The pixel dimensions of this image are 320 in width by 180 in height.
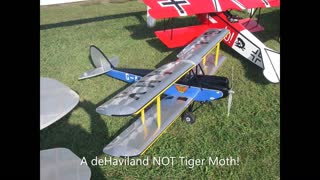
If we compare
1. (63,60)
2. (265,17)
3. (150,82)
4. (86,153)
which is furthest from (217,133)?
(265,17)

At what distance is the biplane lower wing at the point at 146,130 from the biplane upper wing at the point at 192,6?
116 inches

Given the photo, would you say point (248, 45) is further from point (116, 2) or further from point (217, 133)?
point (116, 2)

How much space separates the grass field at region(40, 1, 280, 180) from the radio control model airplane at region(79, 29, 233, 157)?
493 millimetres

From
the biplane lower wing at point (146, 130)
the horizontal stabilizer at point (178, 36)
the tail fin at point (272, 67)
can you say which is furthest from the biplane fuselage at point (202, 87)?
the horizontal stabilizer at point (178, 36)

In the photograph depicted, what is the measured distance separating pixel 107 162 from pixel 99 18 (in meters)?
9.31

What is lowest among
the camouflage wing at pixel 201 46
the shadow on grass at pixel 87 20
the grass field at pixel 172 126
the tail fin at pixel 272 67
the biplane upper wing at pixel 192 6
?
the grass field at pixel 172 126

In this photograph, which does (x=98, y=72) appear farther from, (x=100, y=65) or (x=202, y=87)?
(x=202, y=87)

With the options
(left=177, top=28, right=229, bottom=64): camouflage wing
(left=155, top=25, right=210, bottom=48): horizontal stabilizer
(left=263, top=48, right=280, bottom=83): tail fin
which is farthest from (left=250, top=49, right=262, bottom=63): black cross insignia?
(left=155, top=25, right=210, bottom=48): horizontal stabilizer

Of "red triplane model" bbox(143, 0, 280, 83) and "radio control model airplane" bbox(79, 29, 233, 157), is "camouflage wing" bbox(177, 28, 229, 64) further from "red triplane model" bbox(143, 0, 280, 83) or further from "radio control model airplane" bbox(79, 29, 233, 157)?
"red triplane model" bbox(143, 0, 280, 83)

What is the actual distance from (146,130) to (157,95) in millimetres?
963

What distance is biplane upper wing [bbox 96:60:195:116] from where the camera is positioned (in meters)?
4.76

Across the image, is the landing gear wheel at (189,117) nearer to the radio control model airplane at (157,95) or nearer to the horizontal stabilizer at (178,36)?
the radio control model airplane at (157,95)

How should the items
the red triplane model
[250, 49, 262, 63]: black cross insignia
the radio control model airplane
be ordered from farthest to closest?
[250, 49, 262, 63]: black cross insignia → the red triplane model → the radio control model airplane

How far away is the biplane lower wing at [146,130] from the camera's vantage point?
542cm
